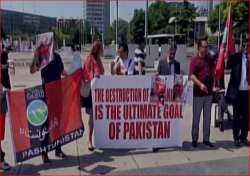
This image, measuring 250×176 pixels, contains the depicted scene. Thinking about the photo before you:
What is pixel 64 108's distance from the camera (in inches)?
274

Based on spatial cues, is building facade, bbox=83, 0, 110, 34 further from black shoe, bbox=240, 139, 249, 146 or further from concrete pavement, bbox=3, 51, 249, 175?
concrete pavement, bbox=3, 51, 249, 175

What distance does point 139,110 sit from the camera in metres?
7.54

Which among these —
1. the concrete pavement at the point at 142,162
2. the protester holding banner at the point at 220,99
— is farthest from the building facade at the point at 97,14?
the concrete pavement at the point at 142,162

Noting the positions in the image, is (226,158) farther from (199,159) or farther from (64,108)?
(64,108)

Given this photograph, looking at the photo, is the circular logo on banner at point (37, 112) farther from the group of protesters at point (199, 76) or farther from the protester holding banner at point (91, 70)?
the protester holding banner at point (91, 70)

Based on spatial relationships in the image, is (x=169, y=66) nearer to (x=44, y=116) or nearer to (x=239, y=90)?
(x=239, y=90)

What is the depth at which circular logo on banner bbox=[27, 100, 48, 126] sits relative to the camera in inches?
259

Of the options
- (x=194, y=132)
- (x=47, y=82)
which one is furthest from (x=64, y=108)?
(x=194, y=132)

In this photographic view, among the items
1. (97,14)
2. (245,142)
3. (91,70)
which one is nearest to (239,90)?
A: (245,142)

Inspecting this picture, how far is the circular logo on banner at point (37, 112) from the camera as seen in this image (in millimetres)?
6582

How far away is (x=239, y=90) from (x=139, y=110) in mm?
1703

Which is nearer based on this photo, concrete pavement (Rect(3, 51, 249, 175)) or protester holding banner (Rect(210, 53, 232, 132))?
concrete pavement (Rect(3, 51, 249, 175))

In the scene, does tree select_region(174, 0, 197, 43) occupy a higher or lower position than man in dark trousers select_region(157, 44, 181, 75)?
higher

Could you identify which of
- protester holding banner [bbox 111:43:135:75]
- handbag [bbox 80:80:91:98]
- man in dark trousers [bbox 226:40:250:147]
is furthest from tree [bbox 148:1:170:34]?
handbag [bbox 80:80:91:98]
